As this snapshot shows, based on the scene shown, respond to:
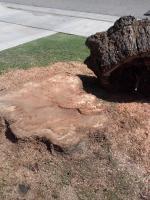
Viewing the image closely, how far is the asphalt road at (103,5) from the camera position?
37.6 feet

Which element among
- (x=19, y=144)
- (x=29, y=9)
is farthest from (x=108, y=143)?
(x=29, y=9)

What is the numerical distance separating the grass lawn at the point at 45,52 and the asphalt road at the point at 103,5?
2515 mm

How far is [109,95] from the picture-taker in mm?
5703

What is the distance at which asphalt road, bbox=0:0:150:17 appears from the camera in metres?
11.5

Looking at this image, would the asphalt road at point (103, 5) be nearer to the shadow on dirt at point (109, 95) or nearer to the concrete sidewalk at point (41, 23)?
the concrete sidewalk at point (41, 23)

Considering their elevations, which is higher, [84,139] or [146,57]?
[146,57]

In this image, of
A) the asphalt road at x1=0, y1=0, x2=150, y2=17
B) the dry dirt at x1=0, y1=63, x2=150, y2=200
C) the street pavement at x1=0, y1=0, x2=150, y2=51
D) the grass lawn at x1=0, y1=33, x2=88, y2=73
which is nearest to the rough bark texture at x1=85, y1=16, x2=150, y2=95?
the dry dirt at x1=0, y1=63, x2=150, y2=200

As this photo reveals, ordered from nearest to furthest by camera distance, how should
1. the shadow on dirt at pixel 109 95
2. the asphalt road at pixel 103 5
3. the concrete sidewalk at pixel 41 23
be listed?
the shadow on dirt at pixel 109 95 < the concrete sidewalk at pixel 41 23 < the asphalt road at pixel 103 5

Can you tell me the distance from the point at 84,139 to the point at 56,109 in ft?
1.80

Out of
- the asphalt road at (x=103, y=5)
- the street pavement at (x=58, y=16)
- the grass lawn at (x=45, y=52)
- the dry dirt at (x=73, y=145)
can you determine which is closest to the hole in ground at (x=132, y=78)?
the dry dirt at (x=73, y=145)

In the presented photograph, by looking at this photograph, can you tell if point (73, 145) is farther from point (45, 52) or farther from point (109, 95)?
point (45, 52)

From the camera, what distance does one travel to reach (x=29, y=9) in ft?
39.9

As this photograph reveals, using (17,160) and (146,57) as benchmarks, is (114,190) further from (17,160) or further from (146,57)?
(146,57)

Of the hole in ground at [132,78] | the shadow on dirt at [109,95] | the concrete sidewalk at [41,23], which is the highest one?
the hole in ground at [132,78]
